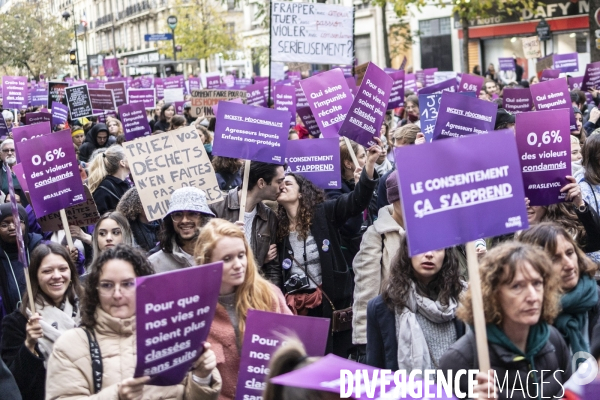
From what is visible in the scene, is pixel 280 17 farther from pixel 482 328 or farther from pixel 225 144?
pixel 482 328

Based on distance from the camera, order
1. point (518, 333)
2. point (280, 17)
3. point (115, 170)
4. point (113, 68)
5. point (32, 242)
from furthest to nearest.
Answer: point (113, 68), point (280, 17), point (115, 170), point (32, 242), point (518, 333)

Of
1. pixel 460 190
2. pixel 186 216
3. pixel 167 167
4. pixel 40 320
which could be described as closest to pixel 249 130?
pixel 167 167

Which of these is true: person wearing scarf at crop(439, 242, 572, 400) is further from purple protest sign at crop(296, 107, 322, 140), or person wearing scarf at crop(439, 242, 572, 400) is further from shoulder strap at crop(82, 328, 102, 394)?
purple protest sign at crop(296, 107, 322, 140)

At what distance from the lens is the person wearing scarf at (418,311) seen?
163 inches

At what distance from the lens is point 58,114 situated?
1609cm

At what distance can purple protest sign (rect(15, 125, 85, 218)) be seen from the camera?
668cm

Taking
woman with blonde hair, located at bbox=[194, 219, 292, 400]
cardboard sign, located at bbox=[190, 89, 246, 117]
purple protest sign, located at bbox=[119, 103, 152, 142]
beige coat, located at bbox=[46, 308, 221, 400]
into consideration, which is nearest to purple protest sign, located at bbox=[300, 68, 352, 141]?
woman with blonde hair, located at bbox=[194, 219, 292, 400]

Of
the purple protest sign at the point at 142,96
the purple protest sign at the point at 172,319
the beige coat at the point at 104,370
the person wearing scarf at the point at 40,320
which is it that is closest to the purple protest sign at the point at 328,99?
the person wearing scarf at the point at 40,320

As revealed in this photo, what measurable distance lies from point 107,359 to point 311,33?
30.6 feet

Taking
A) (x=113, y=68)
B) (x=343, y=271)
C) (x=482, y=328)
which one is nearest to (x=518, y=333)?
(x=482, y=328)

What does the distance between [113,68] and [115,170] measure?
1405 inches

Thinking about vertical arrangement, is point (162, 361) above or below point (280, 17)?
below

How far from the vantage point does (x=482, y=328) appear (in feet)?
11.0

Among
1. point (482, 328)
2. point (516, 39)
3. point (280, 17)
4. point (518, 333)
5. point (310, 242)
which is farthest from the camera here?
point (516, 39)
